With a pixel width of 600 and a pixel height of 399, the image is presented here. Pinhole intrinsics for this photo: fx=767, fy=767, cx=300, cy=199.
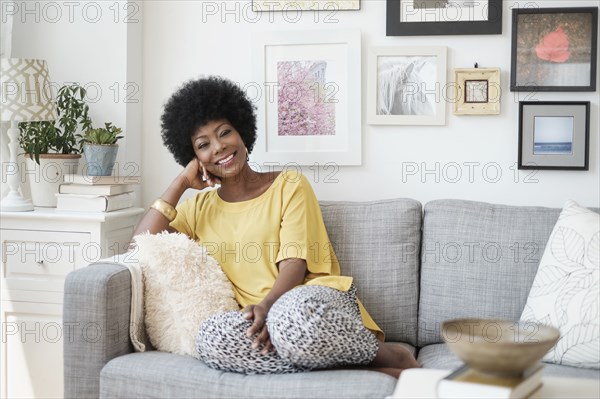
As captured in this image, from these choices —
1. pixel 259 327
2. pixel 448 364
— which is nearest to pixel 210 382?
pixel 259 327

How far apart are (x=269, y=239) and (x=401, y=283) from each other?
491mm

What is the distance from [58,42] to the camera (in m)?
3.12

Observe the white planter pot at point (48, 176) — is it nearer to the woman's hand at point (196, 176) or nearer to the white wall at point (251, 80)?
the white wall at point (251, 80)

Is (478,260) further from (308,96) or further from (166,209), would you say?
(166,209)

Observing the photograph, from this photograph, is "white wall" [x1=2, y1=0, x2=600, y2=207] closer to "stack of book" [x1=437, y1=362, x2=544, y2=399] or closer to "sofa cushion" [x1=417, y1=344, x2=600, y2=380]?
"sofa cushion" [x1=417, y1=344, x2=600, y2=380]

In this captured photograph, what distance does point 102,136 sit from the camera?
2928 millimetres

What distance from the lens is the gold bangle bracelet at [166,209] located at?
2611 millimetres

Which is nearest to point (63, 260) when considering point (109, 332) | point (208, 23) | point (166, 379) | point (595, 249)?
point (109, 332)

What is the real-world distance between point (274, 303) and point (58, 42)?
5.18 feet

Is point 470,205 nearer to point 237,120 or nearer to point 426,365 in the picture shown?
point 426,365

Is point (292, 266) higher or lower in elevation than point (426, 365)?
higher

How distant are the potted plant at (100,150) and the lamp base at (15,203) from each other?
0.83 ft

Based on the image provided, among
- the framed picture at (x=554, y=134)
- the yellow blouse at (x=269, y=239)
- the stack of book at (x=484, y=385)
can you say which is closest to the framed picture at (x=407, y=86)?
the framed picture at (x=554, y=134)

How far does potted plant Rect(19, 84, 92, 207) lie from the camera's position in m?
2.96
